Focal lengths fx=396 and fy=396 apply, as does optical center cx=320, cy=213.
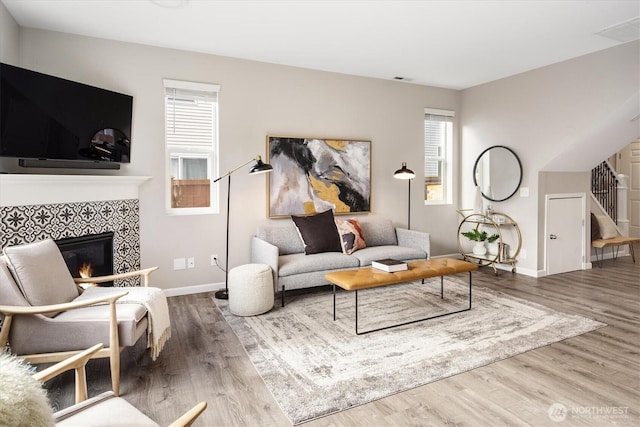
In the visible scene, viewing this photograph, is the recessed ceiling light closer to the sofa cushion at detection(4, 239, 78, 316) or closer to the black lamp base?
the sofa cushion at detection(4, 239, 78, 316)

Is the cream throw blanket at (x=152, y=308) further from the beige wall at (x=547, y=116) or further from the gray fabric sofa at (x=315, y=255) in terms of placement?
the beige wall at (x=547, y=116)

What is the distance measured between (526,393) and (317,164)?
11.1ft

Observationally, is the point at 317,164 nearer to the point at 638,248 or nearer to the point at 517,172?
the point at 517,172

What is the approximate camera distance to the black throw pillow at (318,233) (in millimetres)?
4500

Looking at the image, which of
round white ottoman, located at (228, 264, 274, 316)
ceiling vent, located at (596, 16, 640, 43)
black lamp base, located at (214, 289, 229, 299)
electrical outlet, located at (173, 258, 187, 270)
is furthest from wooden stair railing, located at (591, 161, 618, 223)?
electrical outlet, located at (173, 258, 187, 270)

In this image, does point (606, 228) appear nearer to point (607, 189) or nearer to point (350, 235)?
point (607, 189)

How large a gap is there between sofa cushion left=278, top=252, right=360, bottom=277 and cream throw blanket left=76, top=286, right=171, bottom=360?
139 centimetres

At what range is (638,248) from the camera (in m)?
6.99

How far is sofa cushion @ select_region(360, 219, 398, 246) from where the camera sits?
512cm

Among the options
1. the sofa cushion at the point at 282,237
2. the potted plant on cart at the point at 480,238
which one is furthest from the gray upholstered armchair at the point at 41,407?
the potted plant on cart at the point at 480,238

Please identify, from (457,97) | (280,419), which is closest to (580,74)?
(457,97)

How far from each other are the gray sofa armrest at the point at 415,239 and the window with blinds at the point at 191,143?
2.41 m

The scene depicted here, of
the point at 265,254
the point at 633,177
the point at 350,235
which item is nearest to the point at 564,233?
the point at 350,235

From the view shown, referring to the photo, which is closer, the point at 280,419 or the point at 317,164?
the point at 280,419
